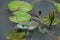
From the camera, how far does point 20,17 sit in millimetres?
958

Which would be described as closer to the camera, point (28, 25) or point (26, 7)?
point (28, 25)

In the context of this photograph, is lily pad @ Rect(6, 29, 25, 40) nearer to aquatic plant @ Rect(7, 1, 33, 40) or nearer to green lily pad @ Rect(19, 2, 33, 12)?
aquatic plant @ Rect(7, 1, 33, 40)

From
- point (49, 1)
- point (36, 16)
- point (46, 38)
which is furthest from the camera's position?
point (49, 1)

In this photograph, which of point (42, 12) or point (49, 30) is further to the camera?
point (42, 12)

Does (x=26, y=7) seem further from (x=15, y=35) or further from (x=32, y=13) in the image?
(x=15, y=35)

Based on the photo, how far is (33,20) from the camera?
957 mm

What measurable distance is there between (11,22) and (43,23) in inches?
6.6

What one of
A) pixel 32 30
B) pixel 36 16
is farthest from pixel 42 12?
pixel 32 30

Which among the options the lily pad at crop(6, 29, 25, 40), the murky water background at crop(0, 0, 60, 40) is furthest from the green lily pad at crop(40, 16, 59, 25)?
the lily pad at crop(6, 29, 25, 40)

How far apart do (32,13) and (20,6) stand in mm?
84

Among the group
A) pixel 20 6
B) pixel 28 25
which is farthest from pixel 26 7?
pixel 28 25

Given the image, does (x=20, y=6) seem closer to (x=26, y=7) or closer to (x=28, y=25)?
(x=26, y=7)

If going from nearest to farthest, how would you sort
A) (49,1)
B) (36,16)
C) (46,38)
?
(46,38)
(36,16)
(49,1)

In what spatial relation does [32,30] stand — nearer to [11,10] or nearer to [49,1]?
[11,10]
